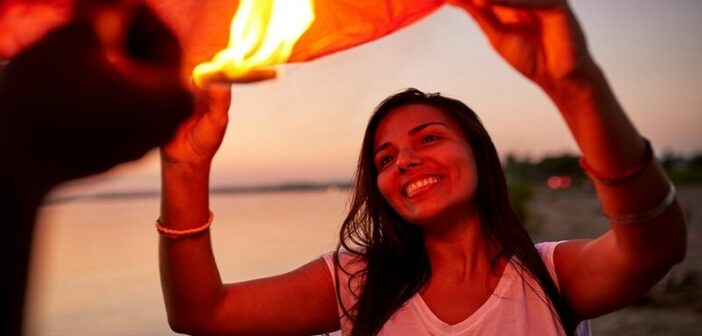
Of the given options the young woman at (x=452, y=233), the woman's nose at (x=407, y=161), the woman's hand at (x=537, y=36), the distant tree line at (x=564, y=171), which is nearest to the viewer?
the woman's hand at (x=537, y=36)

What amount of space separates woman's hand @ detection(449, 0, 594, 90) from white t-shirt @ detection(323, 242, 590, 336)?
810 mm

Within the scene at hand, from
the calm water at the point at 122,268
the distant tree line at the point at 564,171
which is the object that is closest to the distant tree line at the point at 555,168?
the distant tree line at the point at 564,171

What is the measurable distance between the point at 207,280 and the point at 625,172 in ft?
4.09

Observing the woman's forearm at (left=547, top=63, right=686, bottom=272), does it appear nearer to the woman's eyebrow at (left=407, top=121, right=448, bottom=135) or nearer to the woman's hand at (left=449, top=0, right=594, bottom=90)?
the woman's hand at (left=449, top=0, right=594, bottom=90)

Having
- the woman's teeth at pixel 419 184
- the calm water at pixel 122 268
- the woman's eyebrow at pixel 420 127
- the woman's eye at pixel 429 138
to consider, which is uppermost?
the woman's eyebrow at pixel 420 127

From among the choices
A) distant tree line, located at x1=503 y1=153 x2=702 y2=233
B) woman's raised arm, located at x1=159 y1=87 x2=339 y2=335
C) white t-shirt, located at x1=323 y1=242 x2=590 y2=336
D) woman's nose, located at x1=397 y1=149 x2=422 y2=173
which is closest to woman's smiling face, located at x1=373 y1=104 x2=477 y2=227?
woman's nose, located at x1=397 y1=149 x2=422 y2=173

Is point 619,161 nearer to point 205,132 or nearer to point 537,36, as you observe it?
point 537,36

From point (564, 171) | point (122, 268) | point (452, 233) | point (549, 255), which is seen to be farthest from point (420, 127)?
point (564, 171)

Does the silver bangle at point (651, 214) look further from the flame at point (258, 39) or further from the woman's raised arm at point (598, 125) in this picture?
the flame at point (258, 39)

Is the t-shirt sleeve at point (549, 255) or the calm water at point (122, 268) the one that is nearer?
the t-shirt sleeve at point (549, 255)

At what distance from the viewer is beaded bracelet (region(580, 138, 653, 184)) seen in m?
1.68

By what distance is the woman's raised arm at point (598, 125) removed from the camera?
62.0 inches

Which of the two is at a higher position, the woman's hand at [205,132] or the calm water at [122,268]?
the woman's hand at [205,132]

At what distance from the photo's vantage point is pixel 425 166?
2.32m
